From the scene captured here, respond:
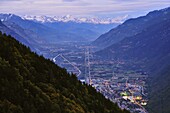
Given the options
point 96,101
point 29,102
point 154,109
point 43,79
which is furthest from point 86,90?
point 154,109

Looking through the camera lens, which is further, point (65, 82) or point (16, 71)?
point (65, 82)

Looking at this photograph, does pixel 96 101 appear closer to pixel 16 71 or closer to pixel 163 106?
pixel 16 71

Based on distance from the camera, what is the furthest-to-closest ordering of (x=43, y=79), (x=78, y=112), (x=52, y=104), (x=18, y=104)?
1. (x=43, y=79)
2. (x=78, y=112)
3. (x=52, y=104)
4. (x=18, y=104)

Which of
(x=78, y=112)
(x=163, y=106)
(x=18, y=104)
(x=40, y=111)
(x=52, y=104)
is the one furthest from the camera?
(x=163, y=106)

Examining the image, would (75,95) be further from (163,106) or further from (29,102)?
(163,106)

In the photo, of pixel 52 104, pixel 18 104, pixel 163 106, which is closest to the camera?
pixel 18 104

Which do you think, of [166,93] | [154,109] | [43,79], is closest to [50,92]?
[43,79]

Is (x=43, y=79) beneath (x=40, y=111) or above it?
above
